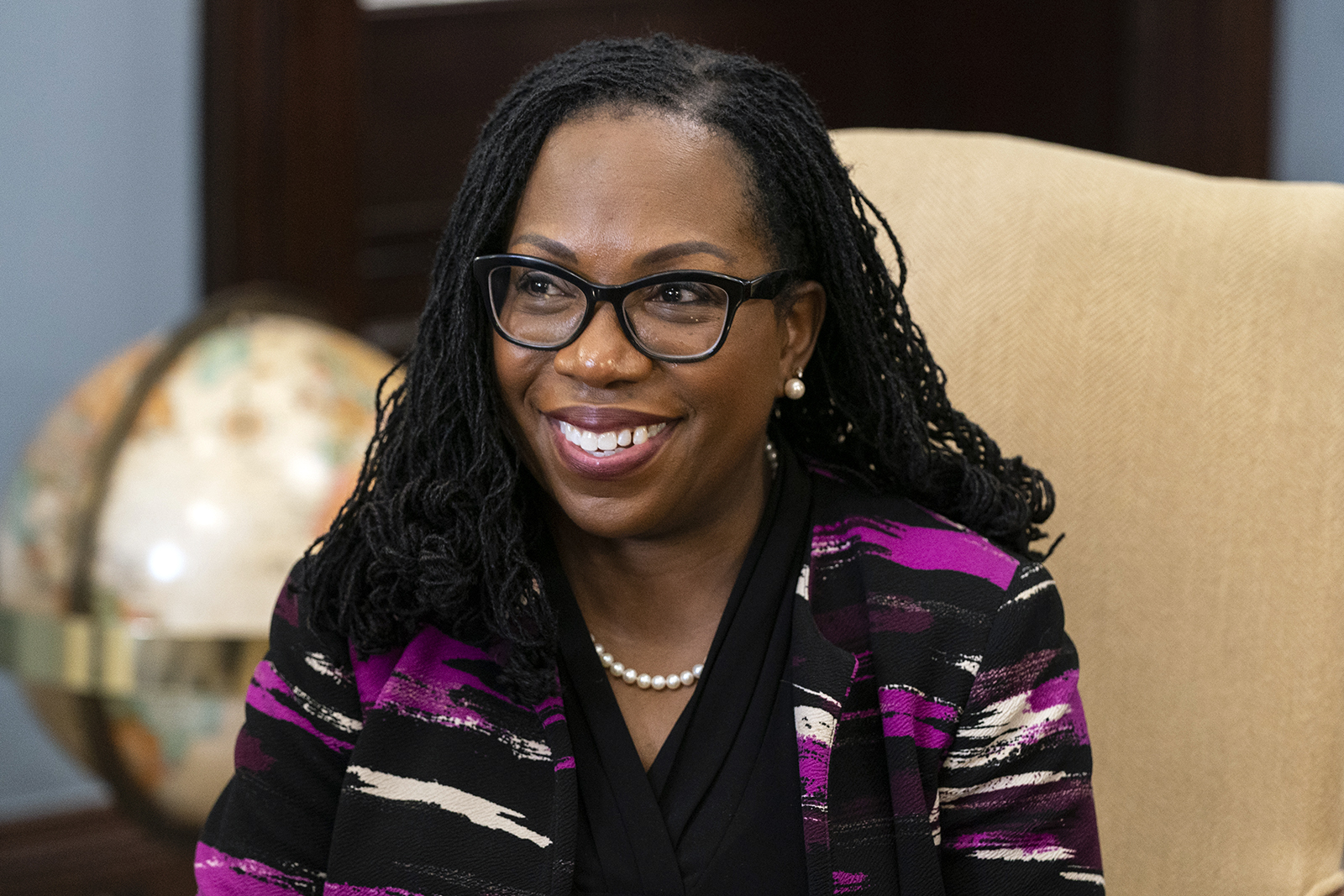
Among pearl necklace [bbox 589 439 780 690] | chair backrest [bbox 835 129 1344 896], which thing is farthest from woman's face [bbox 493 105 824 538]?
chair backrest [bbox 835 129 1344 896]

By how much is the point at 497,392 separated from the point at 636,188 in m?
0.18

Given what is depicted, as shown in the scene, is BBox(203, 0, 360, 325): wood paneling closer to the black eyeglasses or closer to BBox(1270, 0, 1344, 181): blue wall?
the black eyeglasses

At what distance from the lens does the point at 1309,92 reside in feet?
8.87

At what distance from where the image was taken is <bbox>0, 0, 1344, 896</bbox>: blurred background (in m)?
2.12

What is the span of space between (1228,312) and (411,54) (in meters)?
1.78

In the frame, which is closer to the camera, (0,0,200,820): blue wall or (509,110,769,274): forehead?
(509,110,769,274): forehead

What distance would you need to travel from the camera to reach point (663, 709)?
1.03 metres

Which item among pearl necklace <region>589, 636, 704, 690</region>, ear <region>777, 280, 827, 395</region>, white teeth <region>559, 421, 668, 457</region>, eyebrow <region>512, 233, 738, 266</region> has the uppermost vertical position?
eyebrow <region>512, 233, 738, 266</region>

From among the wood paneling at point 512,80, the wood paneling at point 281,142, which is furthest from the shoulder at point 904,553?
the wood paneling at point 281,142

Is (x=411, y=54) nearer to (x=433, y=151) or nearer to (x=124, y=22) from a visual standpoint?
(x=433, y=151)

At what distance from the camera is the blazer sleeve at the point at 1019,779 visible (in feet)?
3.17

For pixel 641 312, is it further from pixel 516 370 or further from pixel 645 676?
pixel 645 676

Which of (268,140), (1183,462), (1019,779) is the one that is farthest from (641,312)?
(268,140)

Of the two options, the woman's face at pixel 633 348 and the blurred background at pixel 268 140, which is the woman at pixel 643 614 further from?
the blurred background at pixel 268 140
